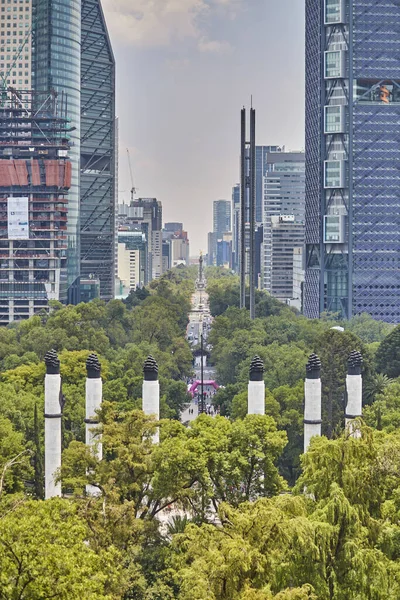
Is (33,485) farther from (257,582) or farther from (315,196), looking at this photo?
(315,196)

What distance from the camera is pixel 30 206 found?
15388cm

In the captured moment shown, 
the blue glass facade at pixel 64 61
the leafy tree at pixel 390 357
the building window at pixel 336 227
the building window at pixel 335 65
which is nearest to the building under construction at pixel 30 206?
the blue glass facade at pixel 64 61

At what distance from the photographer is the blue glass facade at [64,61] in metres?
174

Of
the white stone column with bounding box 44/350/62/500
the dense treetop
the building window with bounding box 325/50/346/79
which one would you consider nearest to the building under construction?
the building window with bounding box 325/50/346/79

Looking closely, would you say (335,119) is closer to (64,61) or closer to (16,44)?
(64,61)

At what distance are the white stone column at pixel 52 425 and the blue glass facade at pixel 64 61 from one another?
4433 inches

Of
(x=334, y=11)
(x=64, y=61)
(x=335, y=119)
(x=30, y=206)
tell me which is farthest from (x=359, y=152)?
(x=30, y=206)

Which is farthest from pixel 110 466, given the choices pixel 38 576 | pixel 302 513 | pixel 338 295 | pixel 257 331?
pixel 338 295

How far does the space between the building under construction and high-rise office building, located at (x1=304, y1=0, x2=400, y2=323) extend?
4722 cm

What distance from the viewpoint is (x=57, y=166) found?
505 feet

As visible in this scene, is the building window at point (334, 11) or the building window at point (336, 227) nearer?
the building window at point (334, 11)

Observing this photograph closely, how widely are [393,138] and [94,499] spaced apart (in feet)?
465

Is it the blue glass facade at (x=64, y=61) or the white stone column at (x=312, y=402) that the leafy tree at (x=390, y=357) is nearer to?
the white stone column at (x=312, y=402)

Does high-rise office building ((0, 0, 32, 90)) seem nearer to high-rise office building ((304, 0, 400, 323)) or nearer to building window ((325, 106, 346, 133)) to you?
high-rise office building ((304, 0, 400, 323))
